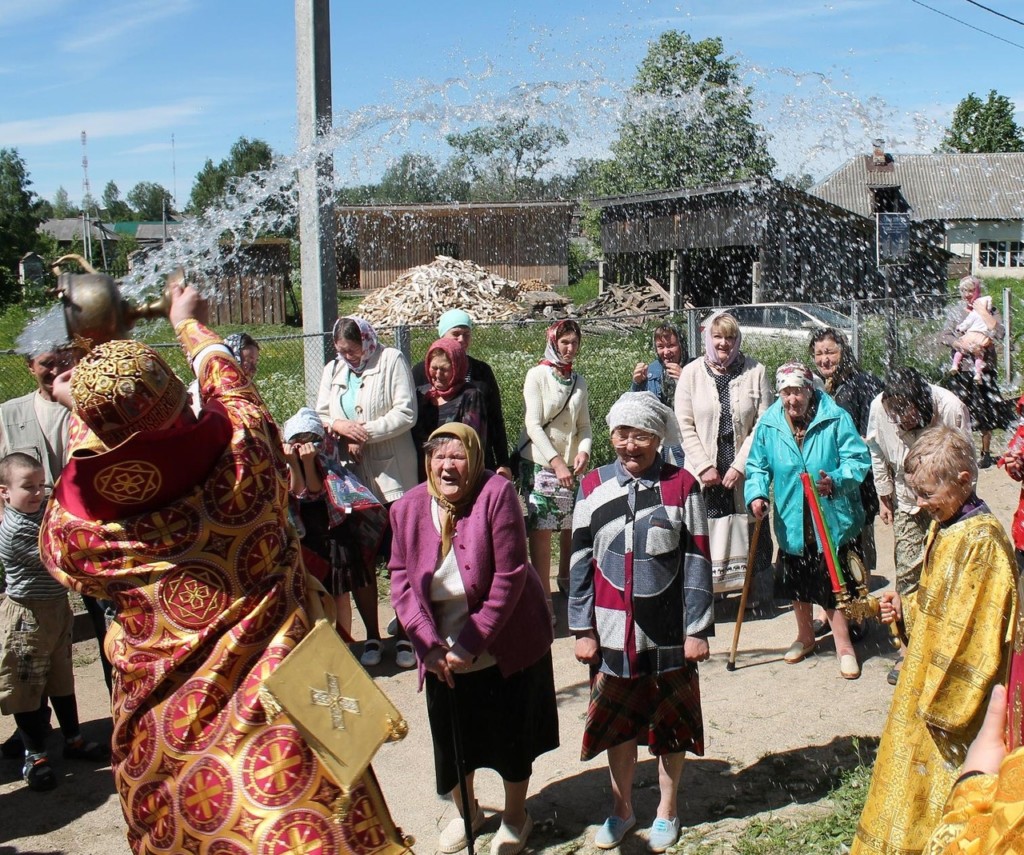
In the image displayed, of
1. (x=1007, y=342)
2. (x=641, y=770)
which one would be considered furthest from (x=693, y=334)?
(x=1007, y=342)

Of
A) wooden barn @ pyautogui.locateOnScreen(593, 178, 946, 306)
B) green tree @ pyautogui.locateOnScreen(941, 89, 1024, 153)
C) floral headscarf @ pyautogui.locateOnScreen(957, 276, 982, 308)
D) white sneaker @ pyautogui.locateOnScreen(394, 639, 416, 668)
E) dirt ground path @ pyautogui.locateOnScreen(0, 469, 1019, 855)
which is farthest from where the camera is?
green tree @ pyautogui.locateOnScreen(941, 89, 1024, 153)

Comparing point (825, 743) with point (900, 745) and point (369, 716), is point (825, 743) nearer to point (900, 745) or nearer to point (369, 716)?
point (900, 745)

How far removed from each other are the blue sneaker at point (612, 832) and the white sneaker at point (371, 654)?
2314 mm

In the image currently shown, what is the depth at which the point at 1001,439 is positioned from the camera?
485 inches

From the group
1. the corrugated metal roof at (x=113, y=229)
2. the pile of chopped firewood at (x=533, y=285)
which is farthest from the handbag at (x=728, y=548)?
the corrugated metal roof at (x=113, y=229)

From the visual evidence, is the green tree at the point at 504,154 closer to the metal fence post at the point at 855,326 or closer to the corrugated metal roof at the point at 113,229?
the metal fence post at the point at 855,326

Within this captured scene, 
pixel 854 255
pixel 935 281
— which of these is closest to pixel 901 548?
pixel 935 281

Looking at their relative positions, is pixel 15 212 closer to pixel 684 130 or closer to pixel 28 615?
pixel 684 130

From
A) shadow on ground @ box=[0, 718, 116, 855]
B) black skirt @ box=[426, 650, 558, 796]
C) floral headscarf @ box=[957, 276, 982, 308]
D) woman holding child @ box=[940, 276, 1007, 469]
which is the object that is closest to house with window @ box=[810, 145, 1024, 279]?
floral headscarf @ box=[957, 276, 982, 308]

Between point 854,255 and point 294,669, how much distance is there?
25.6 metres

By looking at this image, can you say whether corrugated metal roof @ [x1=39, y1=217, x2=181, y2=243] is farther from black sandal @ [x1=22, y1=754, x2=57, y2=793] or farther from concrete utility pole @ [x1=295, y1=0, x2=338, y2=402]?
black sandal @ [x1=22, y1=754, x2=57, y2=793]

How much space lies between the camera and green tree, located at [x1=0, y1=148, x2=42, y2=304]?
109 ft

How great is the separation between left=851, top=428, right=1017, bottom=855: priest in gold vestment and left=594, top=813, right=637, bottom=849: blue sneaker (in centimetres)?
108

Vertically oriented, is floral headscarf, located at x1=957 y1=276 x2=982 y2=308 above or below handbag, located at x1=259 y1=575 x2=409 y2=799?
above
